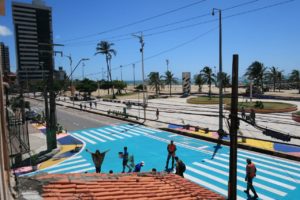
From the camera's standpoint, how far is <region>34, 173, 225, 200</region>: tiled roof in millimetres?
7105

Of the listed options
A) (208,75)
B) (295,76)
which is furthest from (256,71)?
(295,76)

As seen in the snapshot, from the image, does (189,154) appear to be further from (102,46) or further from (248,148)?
(102,46)

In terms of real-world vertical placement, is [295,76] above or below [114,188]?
above

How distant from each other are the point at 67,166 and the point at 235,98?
1284cm

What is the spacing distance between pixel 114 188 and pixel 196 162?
11.8m

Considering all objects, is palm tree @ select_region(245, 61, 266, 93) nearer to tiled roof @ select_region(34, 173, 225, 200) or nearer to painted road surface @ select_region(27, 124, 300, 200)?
painted road surface @ select_region(27, 124, 300, 200)

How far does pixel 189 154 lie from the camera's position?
21.0 metres

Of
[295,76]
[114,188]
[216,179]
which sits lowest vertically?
[216,179]

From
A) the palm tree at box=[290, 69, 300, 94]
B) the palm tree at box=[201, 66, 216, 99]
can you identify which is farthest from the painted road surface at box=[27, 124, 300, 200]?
the palm tree at box=[290, 69, 300, 94]

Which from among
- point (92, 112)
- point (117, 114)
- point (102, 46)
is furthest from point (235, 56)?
point (102, 46)

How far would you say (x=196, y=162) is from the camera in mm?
19047

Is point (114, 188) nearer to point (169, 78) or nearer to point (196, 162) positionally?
point (196, 162)

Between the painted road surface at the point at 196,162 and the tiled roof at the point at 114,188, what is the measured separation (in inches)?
205

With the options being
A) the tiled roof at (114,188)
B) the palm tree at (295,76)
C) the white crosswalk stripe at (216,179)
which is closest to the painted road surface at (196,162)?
the white crosswalk stripe at (216,179)
